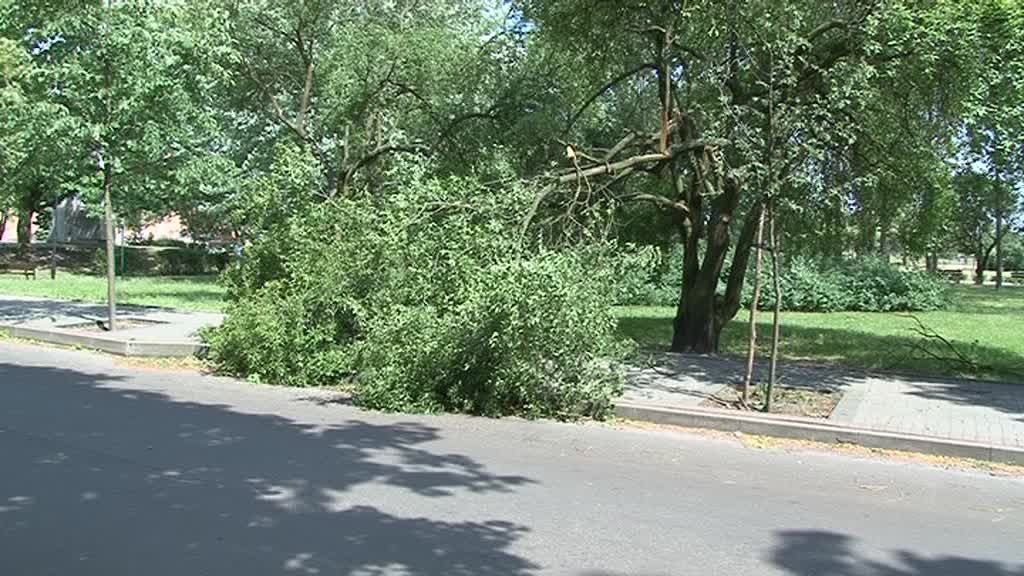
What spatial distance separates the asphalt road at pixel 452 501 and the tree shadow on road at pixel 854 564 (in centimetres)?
2

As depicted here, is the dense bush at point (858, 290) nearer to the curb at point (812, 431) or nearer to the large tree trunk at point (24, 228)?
the curb at point (812, 431)

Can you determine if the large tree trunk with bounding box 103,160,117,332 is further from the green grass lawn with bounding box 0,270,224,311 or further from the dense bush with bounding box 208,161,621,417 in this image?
the green grass lawn with bounding box 0,270,224,311

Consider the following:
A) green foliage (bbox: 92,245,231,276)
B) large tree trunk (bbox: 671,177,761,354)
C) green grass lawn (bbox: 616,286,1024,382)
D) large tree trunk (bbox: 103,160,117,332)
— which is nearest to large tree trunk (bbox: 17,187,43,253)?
green foliage (bbox: 92,245,231,276)

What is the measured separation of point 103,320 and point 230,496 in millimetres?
11270

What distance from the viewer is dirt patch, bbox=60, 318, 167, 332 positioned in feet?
47.4

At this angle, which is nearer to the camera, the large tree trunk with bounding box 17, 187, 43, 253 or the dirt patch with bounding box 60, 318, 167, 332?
the dirt patch with bounding box 60, 318, 167, 332

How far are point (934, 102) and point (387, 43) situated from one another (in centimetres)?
972

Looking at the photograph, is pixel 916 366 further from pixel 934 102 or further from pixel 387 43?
pixel 387 43

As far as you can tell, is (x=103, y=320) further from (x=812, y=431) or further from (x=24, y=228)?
(x=24, y=228)

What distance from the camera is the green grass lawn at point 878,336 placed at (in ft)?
42.9

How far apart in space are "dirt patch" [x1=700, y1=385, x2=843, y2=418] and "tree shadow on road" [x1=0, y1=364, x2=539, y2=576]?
132 inches

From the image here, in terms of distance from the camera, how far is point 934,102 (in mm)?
11461

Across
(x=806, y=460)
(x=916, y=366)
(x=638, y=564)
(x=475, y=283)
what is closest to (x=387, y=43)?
(x=475, y=283)

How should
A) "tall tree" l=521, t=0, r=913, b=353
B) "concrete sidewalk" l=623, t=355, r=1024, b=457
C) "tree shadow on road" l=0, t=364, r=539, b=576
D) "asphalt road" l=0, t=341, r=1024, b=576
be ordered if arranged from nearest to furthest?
"tree shadow on road" l=0, t=364, r=539, b=576
"asphalt road" l=0, t=341, r=1024, b=576
"concrete sidewalk" l=623, t=355, r=1024, b=457
"tall tree" l=521, t=0, r=913, b=353
